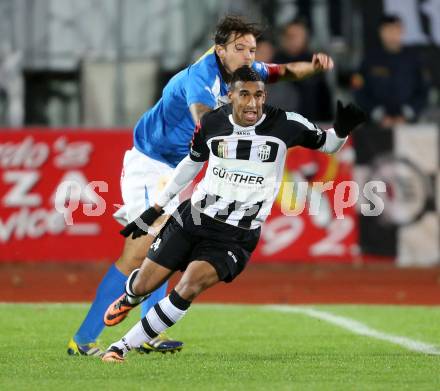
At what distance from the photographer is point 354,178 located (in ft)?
48.2

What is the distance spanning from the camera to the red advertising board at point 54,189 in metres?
14.7

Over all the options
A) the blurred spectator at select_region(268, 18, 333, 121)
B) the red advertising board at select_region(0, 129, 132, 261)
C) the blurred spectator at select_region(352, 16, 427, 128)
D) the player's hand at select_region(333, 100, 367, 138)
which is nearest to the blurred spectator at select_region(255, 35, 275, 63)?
the blurred spectator at select_region(268, 18, 333, 121)

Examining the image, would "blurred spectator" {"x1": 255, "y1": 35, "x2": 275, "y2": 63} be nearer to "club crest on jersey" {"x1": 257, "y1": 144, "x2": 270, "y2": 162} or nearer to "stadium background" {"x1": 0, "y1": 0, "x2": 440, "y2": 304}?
"stadium background" {"x1": 0, "y1": 0, "x2": 440, "y2": 304}

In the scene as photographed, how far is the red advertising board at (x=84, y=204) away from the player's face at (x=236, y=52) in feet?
22.9

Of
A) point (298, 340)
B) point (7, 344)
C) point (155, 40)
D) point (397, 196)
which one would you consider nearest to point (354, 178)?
point (397, 196)

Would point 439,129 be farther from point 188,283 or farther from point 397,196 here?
point 188,283

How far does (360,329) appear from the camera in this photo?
935cm

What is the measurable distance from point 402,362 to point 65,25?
1113 centimetres

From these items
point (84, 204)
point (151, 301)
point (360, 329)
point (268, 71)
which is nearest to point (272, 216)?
point (84, 204)

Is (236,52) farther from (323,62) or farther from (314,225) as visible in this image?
(314,225)

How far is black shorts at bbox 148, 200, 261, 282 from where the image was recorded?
698cm

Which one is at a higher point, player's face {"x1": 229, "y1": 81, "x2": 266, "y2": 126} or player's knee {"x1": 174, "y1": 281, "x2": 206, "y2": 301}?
player's face {"x1": 229, "y1": 81, "x2": 266, "y2": 126}

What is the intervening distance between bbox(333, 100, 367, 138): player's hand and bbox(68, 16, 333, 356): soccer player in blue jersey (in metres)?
0.64

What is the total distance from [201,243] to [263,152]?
638 millimetres
